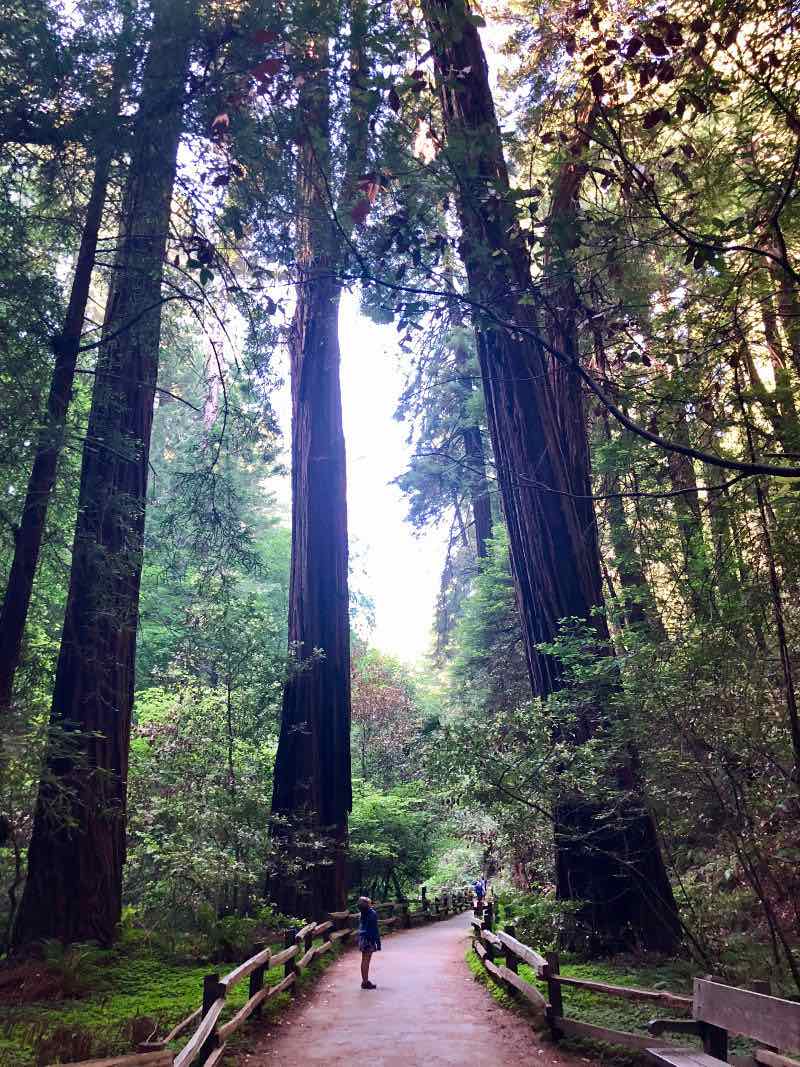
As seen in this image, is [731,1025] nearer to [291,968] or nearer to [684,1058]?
[684,1058]

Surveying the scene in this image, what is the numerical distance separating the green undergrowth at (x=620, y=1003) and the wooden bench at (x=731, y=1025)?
1.47ft

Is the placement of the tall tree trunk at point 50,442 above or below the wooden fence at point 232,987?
above

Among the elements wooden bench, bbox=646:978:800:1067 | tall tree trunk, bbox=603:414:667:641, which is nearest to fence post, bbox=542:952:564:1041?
wooden bench, bbox=646:978:800:1067

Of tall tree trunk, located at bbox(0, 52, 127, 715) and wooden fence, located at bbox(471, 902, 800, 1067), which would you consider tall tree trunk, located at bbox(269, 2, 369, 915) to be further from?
wooden fence, located at bbox(471, 902, 800, 1067)

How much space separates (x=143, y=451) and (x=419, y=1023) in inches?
275

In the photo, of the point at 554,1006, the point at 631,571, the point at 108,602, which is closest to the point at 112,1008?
the point at 108,602

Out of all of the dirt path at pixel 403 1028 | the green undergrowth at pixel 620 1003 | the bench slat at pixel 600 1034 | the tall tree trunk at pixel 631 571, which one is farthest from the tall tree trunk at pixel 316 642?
the bench slat at pixel 600 1034

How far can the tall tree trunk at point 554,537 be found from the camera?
711 cm

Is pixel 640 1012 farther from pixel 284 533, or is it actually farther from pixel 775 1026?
pixel 284 533

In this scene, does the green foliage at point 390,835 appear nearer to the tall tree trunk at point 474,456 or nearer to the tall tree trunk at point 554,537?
the tall tree trunk at point 474,456

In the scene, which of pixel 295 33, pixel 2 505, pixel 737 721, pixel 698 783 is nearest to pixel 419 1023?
pixel 698 783

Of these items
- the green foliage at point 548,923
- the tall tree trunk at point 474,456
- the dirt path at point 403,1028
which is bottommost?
the dirt path at point 403,1028

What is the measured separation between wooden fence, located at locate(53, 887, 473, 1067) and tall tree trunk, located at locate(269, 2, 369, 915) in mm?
833

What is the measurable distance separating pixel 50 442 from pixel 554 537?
565 centimetres
